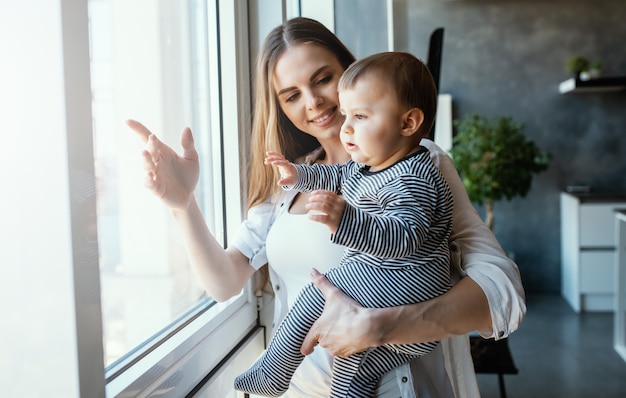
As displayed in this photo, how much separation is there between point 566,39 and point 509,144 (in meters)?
1.58

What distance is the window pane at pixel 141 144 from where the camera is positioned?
1.25 meters

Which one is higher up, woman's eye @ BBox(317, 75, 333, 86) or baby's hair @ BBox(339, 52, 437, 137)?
woman's eye @ BBox(317, 75, 333, 86)

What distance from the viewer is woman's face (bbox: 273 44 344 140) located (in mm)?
1416

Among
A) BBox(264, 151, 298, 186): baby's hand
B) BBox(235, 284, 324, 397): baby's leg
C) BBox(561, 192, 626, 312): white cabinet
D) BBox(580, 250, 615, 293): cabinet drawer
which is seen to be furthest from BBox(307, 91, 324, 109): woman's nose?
BBox(580, 250, 615, 293): cabinet drawer

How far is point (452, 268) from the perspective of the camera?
4.20 feet

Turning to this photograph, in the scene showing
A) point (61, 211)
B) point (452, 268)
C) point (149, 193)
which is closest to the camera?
point (61, 211)

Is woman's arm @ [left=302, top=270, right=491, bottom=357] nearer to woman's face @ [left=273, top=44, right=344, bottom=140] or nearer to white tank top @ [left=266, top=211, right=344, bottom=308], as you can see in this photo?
white tank top @ [left=266, top=211, right=344, bottom=308]

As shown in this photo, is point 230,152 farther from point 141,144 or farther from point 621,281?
point 621,281

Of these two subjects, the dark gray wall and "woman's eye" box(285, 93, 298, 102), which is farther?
the dark gray wall

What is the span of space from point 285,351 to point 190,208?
346 mm

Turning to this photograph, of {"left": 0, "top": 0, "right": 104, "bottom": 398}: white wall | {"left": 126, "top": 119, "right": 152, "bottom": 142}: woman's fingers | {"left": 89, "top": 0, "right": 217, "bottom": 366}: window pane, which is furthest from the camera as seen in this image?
{"left": 89, "top": 0, "right": 217, "bottom": 366}: window pane

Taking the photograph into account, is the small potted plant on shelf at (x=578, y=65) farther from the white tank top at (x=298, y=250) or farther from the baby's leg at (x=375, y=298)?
the baby's leg at (x=375, y=298)

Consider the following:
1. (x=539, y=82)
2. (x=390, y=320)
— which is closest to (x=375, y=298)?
(x=390, y=320)

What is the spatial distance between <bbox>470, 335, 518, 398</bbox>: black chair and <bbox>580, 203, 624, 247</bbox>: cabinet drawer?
2787 mm
